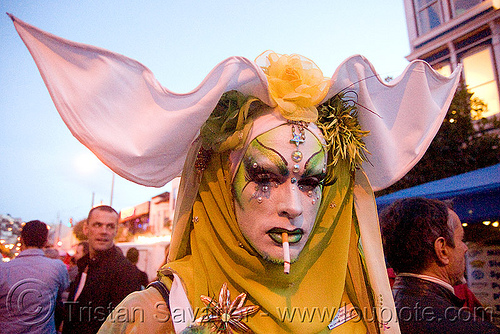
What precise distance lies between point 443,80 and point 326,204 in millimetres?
824

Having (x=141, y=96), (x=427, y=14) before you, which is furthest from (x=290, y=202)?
(x=427, y=14)

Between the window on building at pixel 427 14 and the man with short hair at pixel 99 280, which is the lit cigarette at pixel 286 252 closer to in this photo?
the man with short hair at pixel 99 280

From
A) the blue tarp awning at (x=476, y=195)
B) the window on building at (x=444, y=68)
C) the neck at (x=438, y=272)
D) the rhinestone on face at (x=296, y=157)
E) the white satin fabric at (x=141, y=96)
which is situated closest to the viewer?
the white satin fabric at (x=141, y=96)

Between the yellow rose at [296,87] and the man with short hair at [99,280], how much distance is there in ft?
7.30

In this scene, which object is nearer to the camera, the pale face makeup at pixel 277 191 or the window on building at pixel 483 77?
the pale face makeup at pixel 277 191

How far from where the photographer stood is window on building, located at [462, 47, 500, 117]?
8.23 metres

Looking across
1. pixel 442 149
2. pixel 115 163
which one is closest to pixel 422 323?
pixel 115 163

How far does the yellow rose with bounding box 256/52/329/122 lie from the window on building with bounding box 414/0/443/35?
33.4 feet

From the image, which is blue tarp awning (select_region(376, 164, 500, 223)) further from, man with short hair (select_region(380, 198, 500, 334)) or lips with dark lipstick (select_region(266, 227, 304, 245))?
lips with dark lipstick (select_region(266, 227, 304, 245))

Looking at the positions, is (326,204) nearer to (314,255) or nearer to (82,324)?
(314,255)

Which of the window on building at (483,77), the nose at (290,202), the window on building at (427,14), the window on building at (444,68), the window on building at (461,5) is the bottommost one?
the nose at (290,202)

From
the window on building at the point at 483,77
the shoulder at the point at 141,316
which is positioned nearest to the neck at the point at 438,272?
the shoulder at the point at 141,316

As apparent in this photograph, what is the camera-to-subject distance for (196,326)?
1335 mm

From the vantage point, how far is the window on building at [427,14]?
9844mm
